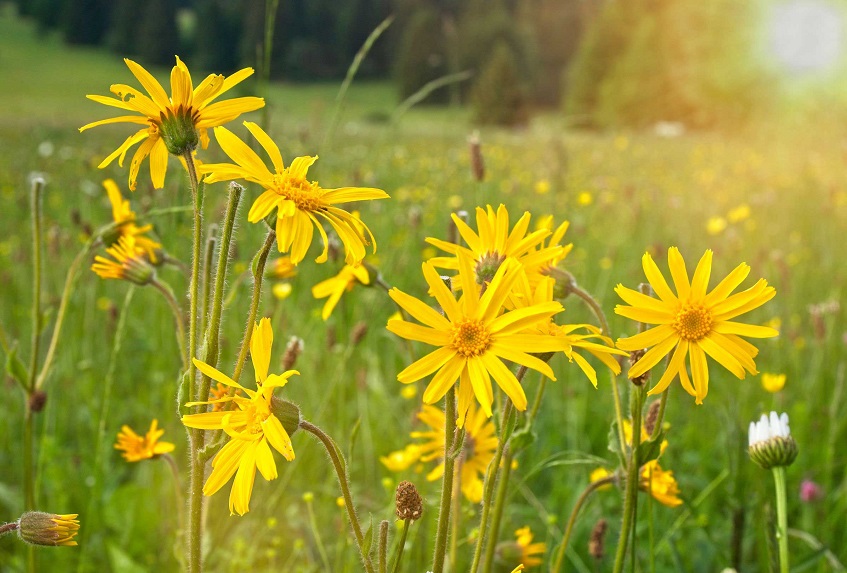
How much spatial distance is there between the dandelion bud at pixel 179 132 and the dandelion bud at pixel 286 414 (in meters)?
0.36

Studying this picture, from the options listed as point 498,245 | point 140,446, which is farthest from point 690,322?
point 140,446

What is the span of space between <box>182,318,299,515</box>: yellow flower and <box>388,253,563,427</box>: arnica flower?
0.50ft

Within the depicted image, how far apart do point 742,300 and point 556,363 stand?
82.2 inches

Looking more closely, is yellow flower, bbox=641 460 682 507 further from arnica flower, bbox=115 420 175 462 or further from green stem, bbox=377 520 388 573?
arnica flower, bbox=115 420 175 462

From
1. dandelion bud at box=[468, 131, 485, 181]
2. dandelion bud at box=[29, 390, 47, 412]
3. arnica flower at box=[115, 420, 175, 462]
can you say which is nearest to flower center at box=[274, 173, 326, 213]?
arnica flower at box=[115, 420, 175, 462]

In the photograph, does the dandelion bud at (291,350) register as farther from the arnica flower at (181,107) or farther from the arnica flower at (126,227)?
the arnica flower at (181,107)

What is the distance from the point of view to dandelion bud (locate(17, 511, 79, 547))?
3.47 ft

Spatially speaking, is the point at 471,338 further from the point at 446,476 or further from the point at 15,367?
the point at 15,367

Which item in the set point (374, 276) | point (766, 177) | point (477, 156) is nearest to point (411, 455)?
point (374, 276)

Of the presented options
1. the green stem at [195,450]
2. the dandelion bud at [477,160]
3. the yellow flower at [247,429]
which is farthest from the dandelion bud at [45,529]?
the dandelion bud at [477,160]

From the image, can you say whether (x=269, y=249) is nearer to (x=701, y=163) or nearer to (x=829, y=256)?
(x=829, y=256)

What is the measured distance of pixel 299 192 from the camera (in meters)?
0.98

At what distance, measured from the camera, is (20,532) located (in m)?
1.06

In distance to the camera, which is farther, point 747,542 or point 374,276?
point 747,542
